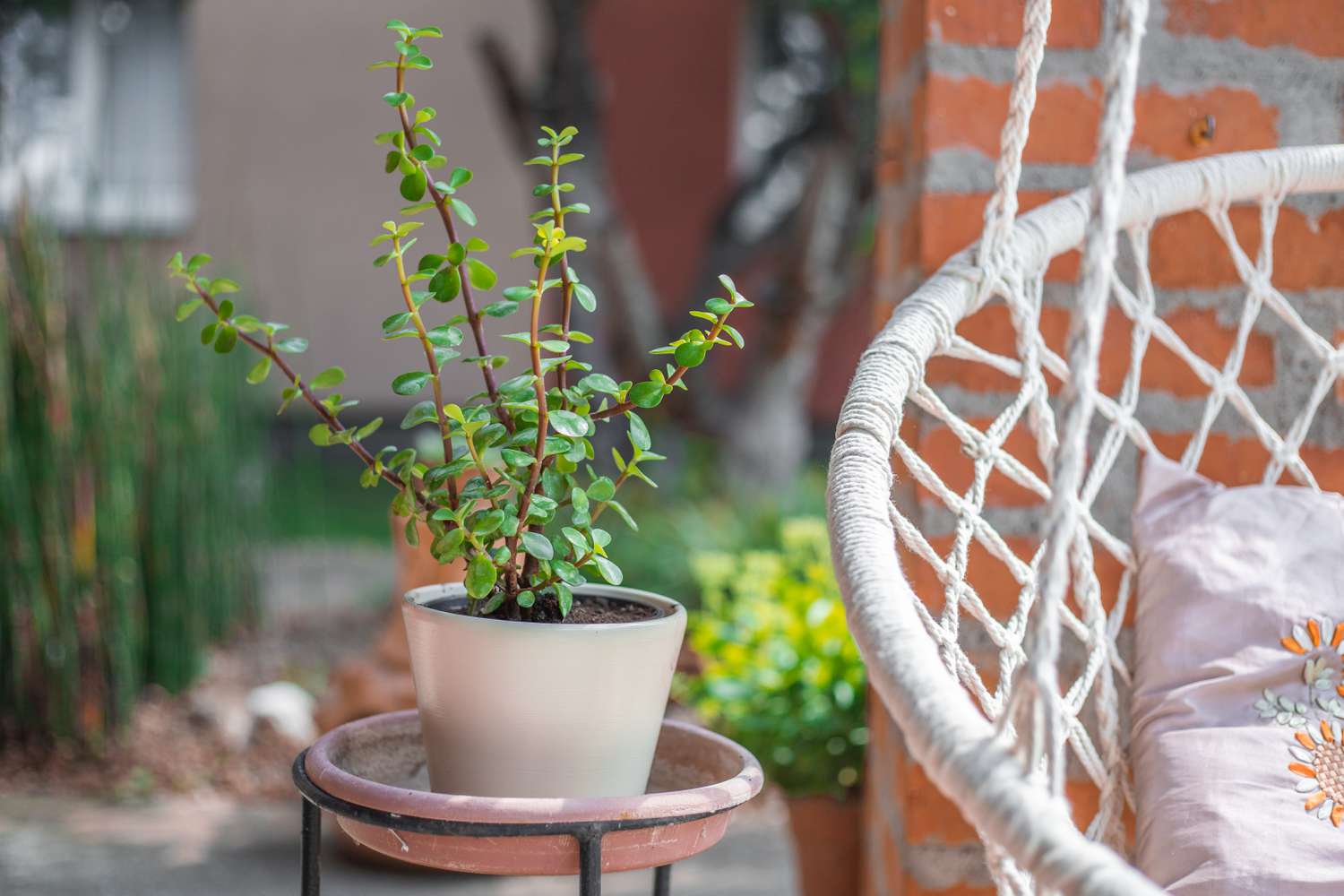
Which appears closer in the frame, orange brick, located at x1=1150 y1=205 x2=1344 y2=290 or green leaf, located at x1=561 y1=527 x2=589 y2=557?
green leaf, located at x1=561 y1=527 x2=589 y2=557

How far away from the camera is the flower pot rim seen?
0.70 meters

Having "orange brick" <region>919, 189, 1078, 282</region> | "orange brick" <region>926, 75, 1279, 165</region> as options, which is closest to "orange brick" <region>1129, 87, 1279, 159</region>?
"orange brick" <region>926, 75, 1279, 165</region>

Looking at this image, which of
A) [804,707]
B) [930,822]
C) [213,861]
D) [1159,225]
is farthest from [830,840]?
[213,861]

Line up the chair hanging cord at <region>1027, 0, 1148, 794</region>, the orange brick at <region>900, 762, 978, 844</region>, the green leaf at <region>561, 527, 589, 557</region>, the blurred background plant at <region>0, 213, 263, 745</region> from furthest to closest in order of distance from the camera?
the blurred background plant at <region>0, 213, 263, 745</region>, the orange brick at <region>900, 762, 978, 844</region>, the green leaf at <region>561, 527, 589, 557</region>, the chair hanging cord at <region>1027, 0, 1148, 794</region>

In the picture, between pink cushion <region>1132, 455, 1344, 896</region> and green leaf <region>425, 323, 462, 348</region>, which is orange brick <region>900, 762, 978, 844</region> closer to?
pink cushion <region>1132, 455, 1344, 896</region>

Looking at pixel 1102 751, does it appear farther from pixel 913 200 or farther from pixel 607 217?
pixel 607 217

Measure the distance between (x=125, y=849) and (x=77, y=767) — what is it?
375mm

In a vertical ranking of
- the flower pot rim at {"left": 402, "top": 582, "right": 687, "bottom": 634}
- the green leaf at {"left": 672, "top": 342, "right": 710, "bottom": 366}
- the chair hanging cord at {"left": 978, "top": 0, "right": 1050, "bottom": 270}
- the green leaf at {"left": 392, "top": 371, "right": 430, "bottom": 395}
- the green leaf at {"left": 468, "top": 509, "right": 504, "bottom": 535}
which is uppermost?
the chair hanging cord at {"left": 978, "top": 0, "right": 1050, "bottom": 270}

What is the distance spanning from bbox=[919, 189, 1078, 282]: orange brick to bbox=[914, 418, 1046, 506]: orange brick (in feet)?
0.48

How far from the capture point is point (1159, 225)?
1086 mm

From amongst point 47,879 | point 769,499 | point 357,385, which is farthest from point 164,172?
point 47,879

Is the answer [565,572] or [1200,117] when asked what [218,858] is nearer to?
[565,572]

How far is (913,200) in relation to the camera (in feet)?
3.69

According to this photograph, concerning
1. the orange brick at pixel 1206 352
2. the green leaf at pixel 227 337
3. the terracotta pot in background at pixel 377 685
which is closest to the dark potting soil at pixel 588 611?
the green leaf at pixel 227 337
